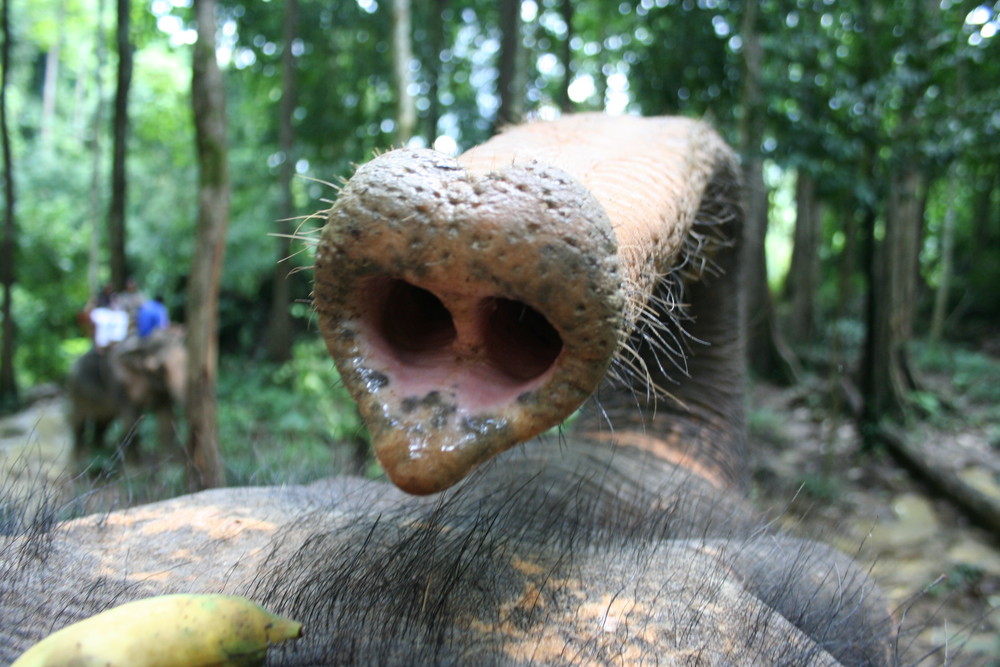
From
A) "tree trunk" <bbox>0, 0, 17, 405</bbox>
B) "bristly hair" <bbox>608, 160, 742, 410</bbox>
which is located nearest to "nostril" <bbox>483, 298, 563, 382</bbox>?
"bristly hair" <bbox>608, 160, 742, 410</bbox>

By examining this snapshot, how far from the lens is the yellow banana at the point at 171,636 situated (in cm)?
108

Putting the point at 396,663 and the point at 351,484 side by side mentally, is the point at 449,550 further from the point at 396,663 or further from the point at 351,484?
the point at 351,484

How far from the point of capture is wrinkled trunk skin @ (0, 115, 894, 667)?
1152mm

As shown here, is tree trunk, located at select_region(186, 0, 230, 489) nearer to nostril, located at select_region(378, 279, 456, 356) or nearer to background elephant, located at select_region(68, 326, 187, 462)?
background elephant, located at select_region(68, 326, 187, 462)

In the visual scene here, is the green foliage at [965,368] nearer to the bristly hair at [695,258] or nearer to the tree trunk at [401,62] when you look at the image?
the tree trunk at [401,62]

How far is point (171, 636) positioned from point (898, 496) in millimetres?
7206

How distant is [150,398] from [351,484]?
7.70 m

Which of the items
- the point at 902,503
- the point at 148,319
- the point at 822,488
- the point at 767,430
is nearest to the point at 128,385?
the point at 148,319

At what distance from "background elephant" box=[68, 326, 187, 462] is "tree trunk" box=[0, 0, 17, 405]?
4.30 meters

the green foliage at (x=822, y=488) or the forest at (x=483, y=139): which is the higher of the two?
the forest at (x=483, y=139)

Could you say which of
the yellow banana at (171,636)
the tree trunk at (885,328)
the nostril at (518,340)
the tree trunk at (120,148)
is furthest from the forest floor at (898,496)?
the tree trunk at (120,148)

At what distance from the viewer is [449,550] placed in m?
1.56

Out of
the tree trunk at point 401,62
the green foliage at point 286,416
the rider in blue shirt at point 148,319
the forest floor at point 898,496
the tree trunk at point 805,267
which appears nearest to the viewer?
the green foliage at point 286,416

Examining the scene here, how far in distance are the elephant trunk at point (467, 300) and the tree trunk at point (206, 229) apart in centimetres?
413
